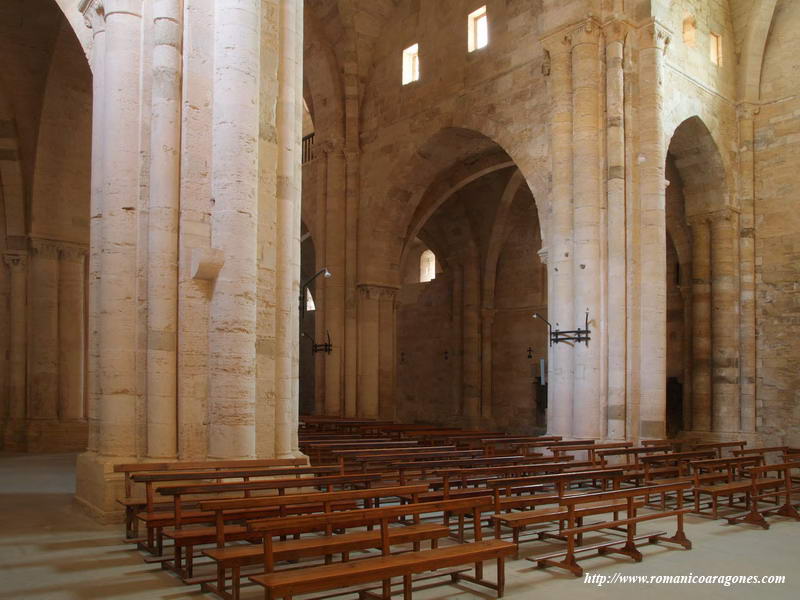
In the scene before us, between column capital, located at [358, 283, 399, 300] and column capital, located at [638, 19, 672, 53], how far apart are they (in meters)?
10.3

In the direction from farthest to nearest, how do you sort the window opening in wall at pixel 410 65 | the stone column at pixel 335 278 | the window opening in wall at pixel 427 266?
the window opening in wall at pixel 427 266, the stone column at pixel 335 278, the window opening in wall at pixel 410 65

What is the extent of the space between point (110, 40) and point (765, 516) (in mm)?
11240

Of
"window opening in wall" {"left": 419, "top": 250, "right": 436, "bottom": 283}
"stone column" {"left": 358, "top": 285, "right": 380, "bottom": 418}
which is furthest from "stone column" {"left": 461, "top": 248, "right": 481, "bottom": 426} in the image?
→ "stone column" {"left": 358, "top": 285, "right": 380, "bottom": 418}

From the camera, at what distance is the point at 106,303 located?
954 cm

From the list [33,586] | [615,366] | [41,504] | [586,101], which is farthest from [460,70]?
[33,586]

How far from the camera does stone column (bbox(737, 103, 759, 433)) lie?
1989cm

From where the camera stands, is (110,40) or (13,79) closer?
(110,40)

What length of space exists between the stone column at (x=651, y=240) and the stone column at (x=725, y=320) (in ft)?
14.0

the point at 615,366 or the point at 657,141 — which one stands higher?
the point at 657,141

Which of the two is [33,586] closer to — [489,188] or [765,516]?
[765,516]

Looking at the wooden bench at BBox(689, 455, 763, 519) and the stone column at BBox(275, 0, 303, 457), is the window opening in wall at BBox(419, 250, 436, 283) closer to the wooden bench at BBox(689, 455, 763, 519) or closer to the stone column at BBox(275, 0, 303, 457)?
the wooden bench at BBox(689, 455, 763, 519)

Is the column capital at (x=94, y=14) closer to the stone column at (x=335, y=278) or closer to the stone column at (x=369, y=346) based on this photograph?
the stone column at (x=335, y=278)

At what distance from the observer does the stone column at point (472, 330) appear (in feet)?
95.2

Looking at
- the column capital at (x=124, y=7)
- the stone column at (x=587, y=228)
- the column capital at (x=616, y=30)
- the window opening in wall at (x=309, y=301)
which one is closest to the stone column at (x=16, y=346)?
the column capital at (x=124, y=7)
